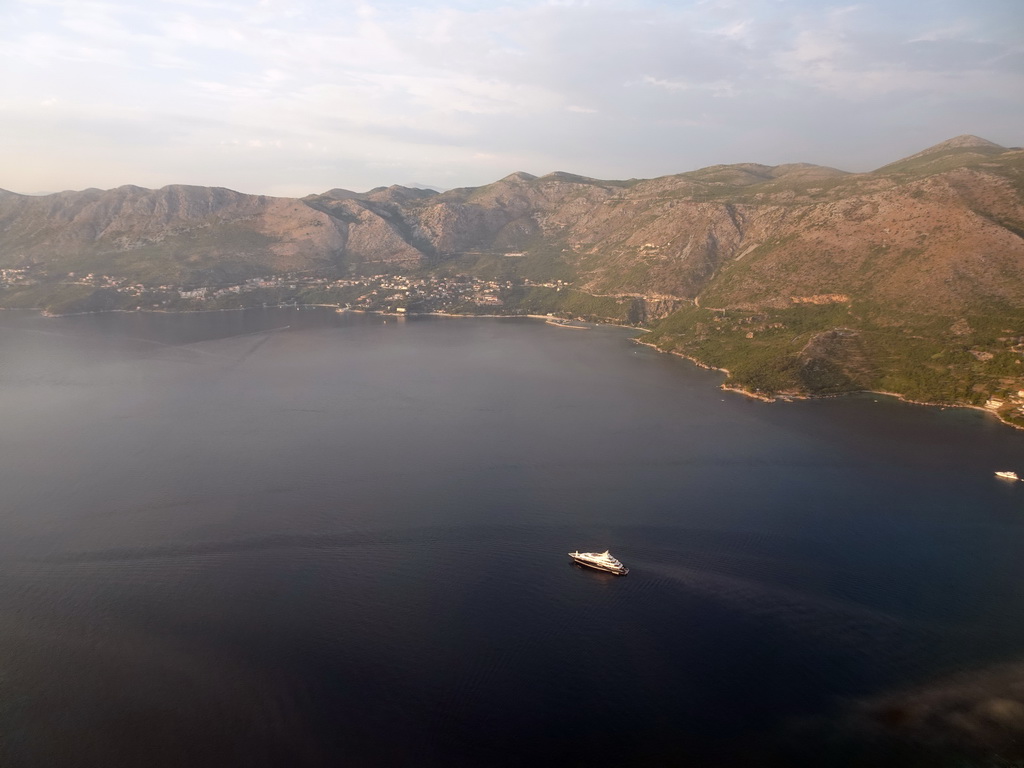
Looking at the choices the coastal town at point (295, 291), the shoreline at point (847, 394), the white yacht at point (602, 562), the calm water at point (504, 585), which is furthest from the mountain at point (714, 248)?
the white yacht at point (602, 562)

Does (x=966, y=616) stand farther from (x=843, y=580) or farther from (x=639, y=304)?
(x=639, y=304)

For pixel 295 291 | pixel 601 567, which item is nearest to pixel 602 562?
pixel 601 567

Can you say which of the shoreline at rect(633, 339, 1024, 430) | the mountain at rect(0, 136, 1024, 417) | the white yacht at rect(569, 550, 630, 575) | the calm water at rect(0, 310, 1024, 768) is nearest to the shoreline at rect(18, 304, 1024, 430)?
the shoreline at rect(633, 339, 1024, 430)

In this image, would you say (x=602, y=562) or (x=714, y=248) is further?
(x=714, y=248)

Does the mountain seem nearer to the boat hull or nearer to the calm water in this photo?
the calm water

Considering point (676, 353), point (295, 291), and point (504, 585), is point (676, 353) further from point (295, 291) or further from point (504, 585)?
point (295, 291)

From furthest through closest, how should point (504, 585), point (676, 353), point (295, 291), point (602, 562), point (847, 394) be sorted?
point (295, 291) < point (676, 353) < point (847, 394) < point (602, 562) < point (504, 585)
